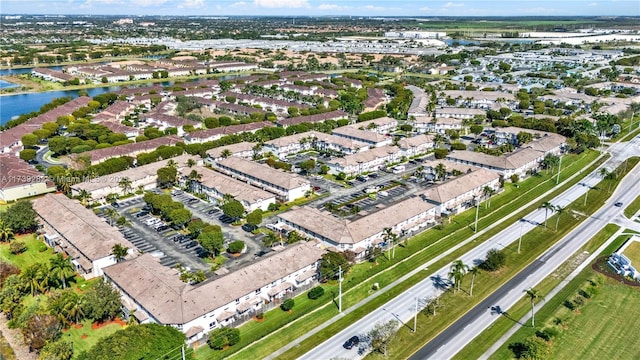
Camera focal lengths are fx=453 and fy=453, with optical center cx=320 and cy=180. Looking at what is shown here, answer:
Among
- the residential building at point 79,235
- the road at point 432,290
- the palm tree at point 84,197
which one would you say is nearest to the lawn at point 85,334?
Answer: the residential building at point 79,235

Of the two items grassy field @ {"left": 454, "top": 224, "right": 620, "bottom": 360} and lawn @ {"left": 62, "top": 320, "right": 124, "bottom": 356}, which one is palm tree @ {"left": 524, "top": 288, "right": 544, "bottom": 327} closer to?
grassy field @ {"left": 454, "top": 224, "right": 620, "bottom": 360}

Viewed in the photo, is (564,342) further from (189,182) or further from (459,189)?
(189,182)

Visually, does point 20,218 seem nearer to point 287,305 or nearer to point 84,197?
point 84,197

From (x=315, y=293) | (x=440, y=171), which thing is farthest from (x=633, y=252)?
(x=315, y=293)

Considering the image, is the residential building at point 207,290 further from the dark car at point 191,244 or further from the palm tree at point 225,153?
the palm tree at point 225,153

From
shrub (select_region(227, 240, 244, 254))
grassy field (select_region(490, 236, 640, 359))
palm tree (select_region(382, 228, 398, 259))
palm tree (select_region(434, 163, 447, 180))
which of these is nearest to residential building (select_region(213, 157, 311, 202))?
shrub (select_region(227, 240, 244, 254))

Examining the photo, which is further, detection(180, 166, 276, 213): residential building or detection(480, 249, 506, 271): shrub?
detection(180, 166, 276, 213): residential building
